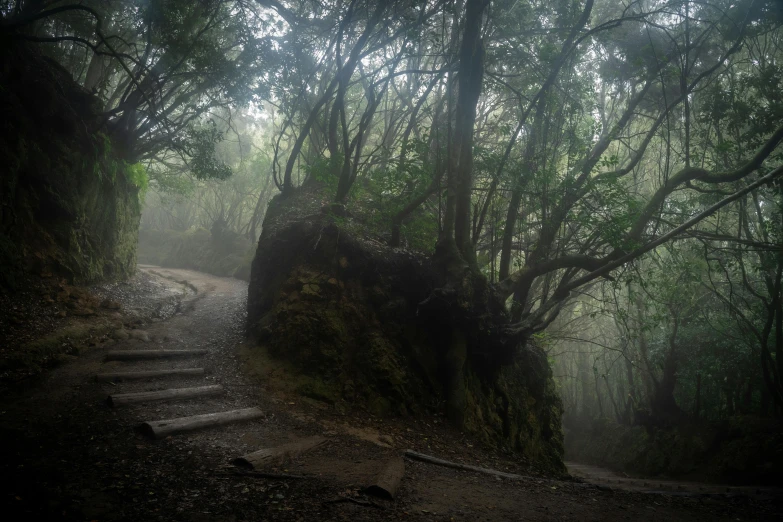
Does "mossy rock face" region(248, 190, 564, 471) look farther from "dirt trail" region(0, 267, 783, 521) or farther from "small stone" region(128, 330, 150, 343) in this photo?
"small stone" region(128, 330, 150, 343)

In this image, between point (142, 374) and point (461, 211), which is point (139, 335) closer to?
point (142, 374)

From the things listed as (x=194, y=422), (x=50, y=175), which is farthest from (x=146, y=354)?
(x=50, y=175)

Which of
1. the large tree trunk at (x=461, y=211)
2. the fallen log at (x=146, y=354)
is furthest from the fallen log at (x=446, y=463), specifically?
the fallen log at (x=146, y=354)

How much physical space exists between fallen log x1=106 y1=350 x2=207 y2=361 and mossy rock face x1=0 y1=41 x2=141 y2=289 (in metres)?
2.37

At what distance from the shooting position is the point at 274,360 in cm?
822

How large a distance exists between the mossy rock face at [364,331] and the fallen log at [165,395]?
5.12 feet

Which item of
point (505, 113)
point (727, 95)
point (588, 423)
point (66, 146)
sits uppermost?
point (505, 113)

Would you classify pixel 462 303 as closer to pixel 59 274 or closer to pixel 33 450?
pixel 33 450

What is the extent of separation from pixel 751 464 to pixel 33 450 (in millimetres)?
18464

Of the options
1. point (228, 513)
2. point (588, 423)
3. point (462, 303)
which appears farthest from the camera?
point (588, 423)

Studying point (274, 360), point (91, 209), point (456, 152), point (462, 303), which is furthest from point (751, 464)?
point (91, 209)

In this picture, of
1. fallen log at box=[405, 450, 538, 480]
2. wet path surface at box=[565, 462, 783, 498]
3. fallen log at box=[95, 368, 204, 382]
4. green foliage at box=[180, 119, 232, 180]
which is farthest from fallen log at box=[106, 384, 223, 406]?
green foliage at box=[180, 119, 232, 180]

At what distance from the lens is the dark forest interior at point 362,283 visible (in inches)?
187

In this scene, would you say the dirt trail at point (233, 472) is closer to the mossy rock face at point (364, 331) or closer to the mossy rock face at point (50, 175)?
the mossy rock face at point (364, 331)
